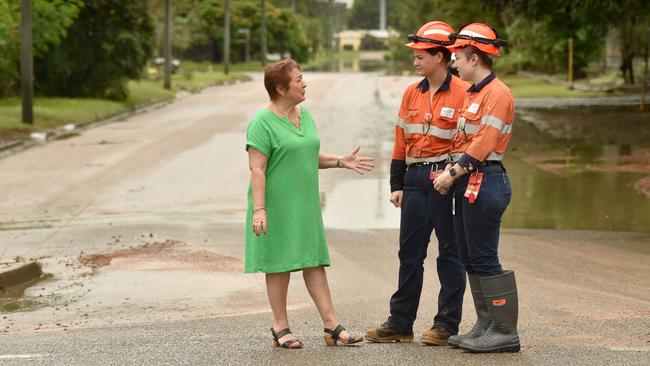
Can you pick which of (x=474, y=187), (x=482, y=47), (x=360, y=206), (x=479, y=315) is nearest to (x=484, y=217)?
(x=474, y=187)

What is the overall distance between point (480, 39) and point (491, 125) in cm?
46

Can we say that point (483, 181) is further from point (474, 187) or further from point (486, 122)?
point (486, 122)

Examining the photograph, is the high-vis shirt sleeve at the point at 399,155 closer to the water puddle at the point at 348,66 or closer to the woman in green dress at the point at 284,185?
the woman in green dress at the point at 284,185

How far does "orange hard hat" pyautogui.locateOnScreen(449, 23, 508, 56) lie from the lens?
21.9 feet

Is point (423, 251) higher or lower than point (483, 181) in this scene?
lower

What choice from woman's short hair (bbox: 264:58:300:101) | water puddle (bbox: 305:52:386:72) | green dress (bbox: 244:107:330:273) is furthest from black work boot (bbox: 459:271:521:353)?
water puddle (bbox: 305:52:386:72)

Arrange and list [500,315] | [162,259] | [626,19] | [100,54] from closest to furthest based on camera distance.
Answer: [500,315]
[162,259]
[626,19]
[100,54]

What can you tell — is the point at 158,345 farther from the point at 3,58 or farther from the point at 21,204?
the point at 3,58

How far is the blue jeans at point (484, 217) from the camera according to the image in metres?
6.72

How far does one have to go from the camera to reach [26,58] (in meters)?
29.7

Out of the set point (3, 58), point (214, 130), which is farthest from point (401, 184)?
point (3, 58)

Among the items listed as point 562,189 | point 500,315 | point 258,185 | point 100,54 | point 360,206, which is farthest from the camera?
point 100,54

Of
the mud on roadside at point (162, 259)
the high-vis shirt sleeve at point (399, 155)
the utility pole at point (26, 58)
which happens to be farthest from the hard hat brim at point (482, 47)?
the utility pole at point (26, 58)

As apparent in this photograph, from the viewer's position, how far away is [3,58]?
36750 millimetres
